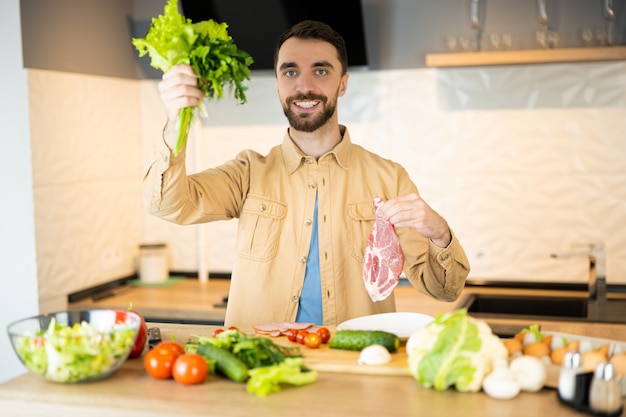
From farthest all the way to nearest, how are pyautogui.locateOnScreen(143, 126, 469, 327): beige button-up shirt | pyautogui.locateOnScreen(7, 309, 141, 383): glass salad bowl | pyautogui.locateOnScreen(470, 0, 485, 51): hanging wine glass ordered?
pyautogui.locateOnScreen(470, 0, 485, 51): hanging wine glass
pyautogui.locateOnScreen(143, 126, 469, 327): beige button-up shirt
pyautogui.locateOnScreen(7, 309, 141, 383): glass salad bowl

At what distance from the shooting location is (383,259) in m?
2.24

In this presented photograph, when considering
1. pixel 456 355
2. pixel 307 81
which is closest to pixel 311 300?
pixel 307 81

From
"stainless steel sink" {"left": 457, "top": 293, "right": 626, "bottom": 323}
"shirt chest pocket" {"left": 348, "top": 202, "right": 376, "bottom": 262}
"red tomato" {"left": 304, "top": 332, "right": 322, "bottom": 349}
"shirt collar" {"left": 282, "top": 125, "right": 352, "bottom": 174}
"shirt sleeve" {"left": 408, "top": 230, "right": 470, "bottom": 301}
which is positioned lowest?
"stainless steel sink" {"left": 457, "top": 293, "right": 626, "bottom": 323}

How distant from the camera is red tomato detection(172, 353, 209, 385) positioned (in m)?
1.77

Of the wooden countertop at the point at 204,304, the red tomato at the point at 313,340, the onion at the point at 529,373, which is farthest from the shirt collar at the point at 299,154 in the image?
the onion at the point at 529,373

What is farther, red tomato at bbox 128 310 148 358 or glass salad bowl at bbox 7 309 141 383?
red tomato at bbox 128 310 148 358

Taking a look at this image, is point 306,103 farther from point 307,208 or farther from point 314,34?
point 307,208

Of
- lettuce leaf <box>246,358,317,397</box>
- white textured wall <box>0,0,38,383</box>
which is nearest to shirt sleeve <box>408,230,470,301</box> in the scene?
lettuce leaf <box>246,358,317,397</box>

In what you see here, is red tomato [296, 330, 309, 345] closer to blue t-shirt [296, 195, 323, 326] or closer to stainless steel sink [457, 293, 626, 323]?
blue t-shirt [296, 195, 323, 326]

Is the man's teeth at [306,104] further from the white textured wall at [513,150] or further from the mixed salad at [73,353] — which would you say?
the white textured wall at [513,150]

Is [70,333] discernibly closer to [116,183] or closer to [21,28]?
[21,28]

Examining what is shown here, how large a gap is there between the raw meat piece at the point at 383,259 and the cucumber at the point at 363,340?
249 millimetres

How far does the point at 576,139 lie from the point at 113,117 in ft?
7.57

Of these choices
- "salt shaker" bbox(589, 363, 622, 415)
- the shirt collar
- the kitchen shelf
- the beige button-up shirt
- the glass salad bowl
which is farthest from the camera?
the kitchen shelf
